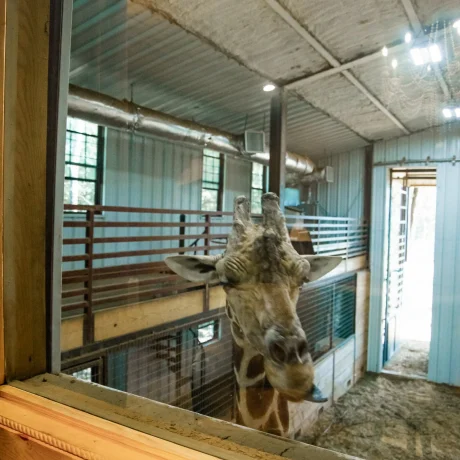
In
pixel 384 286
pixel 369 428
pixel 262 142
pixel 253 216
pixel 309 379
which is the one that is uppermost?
pixel 262 142

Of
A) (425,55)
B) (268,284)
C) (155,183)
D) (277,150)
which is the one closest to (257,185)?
(277,150)

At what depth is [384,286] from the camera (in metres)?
1.48

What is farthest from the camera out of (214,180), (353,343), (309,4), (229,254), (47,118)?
(353,343)

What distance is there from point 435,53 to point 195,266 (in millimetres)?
1004

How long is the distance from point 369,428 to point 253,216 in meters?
0.85

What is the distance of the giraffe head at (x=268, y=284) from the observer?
0.96 m

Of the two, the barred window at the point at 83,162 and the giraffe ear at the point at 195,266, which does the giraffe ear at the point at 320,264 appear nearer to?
the giraffe ear at the point at 195,266

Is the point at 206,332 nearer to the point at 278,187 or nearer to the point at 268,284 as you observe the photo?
the point at 278,187

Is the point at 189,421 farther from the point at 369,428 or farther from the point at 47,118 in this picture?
the point at 369,428

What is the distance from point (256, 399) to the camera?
55.1 inches

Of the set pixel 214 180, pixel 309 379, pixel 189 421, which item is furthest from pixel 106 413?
pixel 214 180

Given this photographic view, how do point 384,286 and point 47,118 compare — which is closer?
point 47,118

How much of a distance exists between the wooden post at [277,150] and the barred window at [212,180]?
0.28 metres

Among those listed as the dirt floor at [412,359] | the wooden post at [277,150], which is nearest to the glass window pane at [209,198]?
the wooden post at [277,150]
